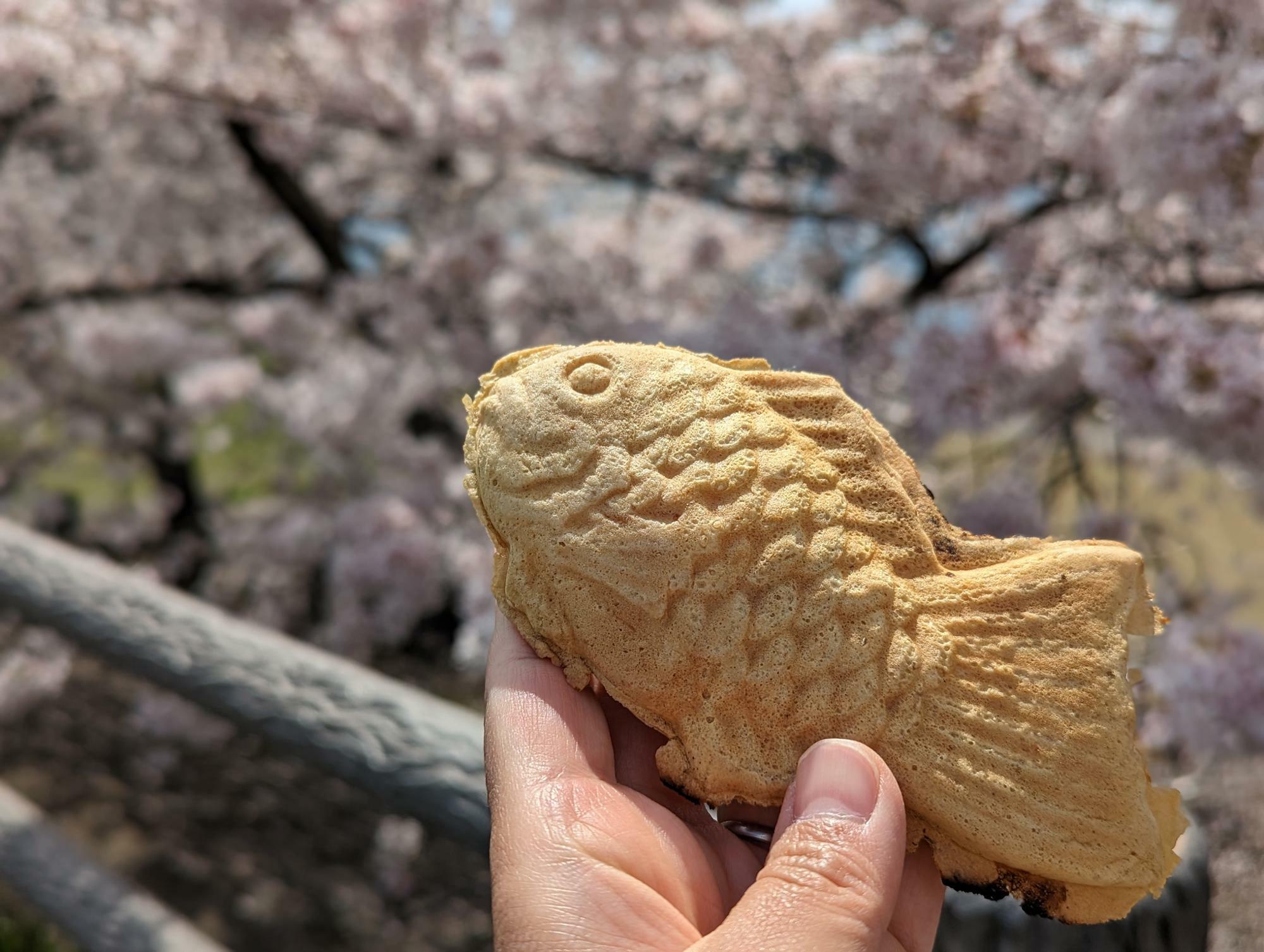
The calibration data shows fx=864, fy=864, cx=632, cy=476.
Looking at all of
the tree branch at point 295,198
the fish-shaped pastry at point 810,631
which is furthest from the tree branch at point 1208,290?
the tree branch at point 295,198

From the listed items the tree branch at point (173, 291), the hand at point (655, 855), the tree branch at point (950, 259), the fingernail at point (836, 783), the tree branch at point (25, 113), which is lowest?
the tree branch at point (173, 291)

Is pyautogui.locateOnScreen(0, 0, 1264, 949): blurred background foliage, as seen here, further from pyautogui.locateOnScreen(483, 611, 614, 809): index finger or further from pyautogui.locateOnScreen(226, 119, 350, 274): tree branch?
pyautogui.locateOnScreen(483, 611, 614, 809): index finger

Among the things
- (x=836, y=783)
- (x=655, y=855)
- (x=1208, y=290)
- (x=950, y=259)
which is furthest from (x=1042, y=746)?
(x=950, y=259)

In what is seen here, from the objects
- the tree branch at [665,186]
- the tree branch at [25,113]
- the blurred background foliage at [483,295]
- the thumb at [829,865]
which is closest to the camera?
the thumb at [829,865]

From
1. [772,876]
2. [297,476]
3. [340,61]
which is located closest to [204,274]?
[297,476]

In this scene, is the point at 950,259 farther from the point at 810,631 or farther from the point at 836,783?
the point at 836,783

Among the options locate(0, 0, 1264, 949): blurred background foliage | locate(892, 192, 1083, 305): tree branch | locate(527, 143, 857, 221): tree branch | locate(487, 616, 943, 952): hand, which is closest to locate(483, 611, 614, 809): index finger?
locate(487, 616, 943, 952): hand

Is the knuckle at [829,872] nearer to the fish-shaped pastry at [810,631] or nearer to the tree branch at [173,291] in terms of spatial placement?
the fish-shaped pastry at [810,631]

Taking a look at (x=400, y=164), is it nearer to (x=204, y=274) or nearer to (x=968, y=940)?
(x=204, y=274)
